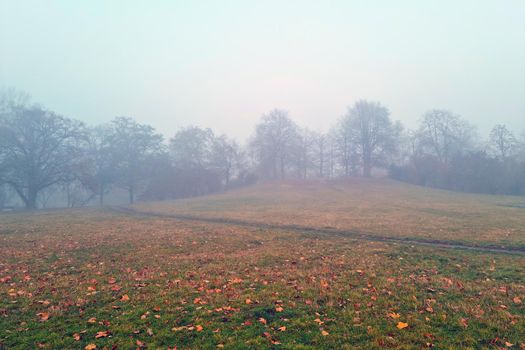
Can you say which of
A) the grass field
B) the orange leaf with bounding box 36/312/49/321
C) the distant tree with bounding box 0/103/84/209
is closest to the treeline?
the distant tree with bounding box 0/103/84/209

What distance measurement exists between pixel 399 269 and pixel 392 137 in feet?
240

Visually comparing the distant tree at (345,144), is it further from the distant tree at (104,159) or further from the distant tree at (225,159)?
the distant tree at (104,159)

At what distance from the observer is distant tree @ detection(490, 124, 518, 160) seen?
2958 inches

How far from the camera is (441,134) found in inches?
3265

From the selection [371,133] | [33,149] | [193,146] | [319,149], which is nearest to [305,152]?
[319,149]

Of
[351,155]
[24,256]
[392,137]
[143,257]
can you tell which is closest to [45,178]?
[24,256]

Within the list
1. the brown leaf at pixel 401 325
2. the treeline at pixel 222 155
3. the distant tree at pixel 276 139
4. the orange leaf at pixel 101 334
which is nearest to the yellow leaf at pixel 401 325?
the brown leaf at pixel 401 325

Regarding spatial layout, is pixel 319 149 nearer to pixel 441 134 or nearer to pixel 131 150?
pixel 441 134

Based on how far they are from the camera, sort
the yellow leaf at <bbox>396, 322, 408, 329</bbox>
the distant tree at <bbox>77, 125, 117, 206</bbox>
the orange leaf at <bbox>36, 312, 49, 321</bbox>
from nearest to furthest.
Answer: the yellow leaf at <bbox>396, 322, 408, 329</bbox>, the orange leaf at <bbox>36, 312, 49, 321</bbox>, the distant tree at <bbox>77, 125, 117, 206</bbox>

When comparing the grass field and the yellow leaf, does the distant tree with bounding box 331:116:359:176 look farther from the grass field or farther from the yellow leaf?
the yellow leaf

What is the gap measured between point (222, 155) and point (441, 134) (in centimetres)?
6315

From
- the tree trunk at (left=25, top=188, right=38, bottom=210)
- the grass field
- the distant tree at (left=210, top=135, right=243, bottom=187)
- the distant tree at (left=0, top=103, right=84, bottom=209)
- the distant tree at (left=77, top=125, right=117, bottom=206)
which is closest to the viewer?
the grass field

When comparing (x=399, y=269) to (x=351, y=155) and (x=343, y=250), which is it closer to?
(x=343, y=250)

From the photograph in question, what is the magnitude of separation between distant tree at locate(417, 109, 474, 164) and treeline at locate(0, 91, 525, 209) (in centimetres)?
28
